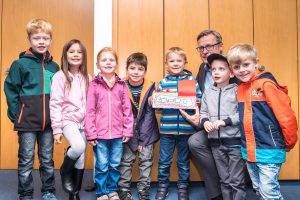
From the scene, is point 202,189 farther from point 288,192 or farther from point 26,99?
point 26,99

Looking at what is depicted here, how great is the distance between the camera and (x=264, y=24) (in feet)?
9.25

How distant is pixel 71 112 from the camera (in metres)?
2.09

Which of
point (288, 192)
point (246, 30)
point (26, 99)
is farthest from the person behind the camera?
point (246, 30)

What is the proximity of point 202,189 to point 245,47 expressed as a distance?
1426 mm

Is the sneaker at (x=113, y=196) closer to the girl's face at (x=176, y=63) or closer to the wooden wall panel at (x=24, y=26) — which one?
Answer: the girl's face at (x=176, y=63)

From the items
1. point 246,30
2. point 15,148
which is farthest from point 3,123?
point 246,30

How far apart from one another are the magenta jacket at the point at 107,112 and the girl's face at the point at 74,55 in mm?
221

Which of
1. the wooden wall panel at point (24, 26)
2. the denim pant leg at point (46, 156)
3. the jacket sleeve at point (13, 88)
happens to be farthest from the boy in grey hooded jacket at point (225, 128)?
the wooden wall panel at point (24, 26)

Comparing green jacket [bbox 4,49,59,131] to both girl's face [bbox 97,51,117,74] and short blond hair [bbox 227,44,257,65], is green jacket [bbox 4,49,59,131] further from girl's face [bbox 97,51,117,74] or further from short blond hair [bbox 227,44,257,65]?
short blond hair [bbox 227,44,257,65]

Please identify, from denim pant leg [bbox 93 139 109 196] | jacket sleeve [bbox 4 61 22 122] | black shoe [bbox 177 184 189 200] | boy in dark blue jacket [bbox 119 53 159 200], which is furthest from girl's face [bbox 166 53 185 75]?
jacket sleeve [bbox 4 61 22 122]

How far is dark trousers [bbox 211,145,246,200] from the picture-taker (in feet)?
6.18

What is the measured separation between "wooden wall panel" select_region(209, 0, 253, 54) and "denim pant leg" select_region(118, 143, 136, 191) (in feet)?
4.79

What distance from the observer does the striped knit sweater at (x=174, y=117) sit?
2246mm

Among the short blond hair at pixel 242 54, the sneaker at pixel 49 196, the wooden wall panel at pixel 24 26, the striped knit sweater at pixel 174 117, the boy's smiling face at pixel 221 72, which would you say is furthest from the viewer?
the wooden wall panel at pixel 24 26
